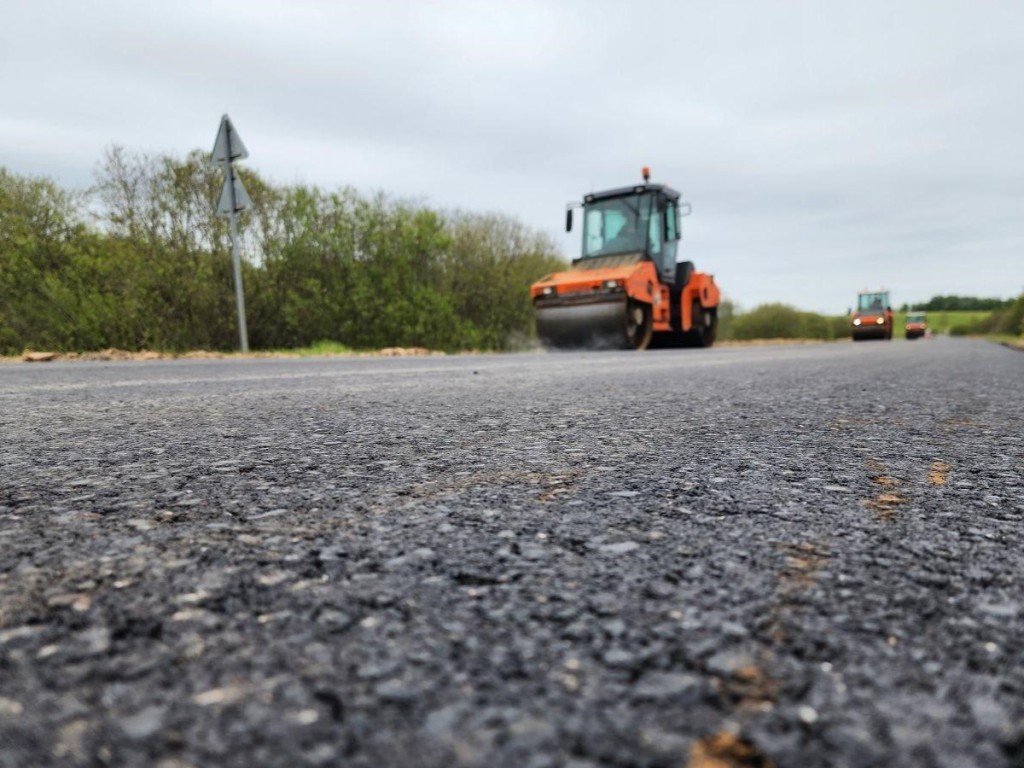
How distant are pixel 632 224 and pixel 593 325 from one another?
253 cm

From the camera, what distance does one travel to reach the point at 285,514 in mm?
1120

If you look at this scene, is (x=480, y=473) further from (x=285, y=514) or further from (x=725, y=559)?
(x=725, y=559)

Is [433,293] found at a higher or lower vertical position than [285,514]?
higher

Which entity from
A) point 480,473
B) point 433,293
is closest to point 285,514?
point 480,473

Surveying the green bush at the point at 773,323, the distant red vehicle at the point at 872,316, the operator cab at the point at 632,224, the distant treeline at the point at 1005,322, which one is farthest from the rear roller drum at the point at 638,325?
the green bush at the point at 773,323

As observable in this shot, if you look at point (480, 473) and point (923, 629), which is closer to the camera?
point (923, 629)

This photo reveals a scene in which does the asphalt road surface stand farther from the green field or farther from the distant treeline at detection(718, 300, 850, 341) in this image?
the green field

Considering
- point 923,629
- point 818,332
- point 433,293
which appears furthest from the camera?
point 818,332

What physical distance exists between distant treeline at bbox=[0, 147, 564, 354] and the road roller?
4687 mm

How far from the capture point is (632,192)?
12.8 m

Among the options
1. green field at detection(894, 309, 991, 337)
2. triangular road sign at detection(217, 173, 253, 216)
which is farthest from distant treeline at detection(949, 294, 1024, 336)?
triangular road sign at detection(217, 173, 253, 216)

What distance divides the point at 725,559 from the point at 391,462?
89 centimetres

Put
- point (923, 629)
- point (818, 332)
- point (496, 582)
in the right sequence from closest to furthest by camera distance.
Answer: point (923, 629) → point (496, 582) → point (818, 332)

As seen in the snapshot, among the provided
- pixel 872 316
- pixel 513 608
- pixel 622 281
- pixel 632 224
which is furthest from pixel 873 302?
pixel 513 608
